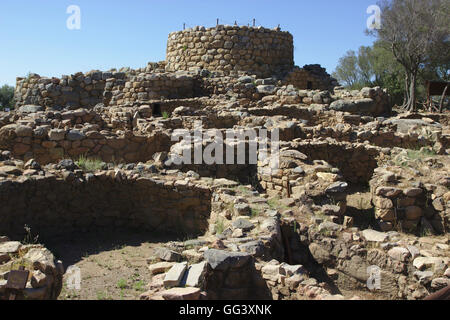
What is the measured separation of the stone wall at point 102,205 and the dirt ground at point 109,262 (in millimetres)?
269

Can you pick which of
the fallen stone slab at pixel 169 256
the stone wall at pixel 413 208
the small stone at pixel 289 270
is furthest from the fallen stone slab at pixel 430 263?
the fallen stone slab at pixel 169 256

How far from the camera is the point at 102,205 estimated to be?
6500 millimetres

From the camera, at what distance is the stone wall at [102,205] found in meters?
6.00

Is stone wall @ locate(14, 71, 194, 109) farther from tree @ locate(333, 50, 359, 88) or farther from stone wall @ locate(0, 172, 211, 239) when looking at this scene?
tree @ locate(333, 50, 359, 88)

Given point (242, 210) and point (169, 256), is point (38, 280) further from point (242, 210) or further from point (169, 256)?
point (242, 210)

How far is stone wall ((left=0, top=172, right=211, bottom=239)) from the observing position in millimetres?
5996

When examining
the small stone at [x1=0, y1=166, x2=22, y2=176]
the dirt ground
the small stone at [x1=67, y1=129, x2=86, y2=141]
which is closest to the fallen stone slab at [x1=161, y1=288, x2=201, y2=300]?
the dirt ground

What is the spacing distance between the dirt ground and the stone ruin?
0.81 ft

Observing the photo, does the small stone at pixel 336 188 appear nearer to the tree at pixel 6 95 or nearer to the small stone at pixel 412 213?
the small stone at pixel 412 213

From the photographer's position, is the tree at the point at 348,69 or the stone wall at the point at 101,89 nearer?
the stone wall at the point at 101,89

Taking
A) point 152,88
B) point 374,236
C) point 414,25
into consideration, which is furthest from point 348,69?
point 374,236

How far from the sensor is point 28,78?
1605 centimetres

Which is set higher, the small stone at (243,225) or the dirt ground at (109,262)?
the small stone at (243,225)
